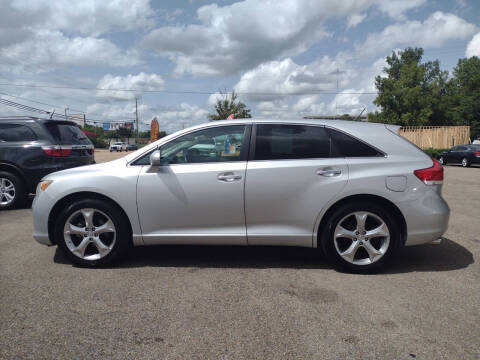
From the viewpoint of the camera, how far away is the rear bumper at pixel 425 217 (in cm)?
357

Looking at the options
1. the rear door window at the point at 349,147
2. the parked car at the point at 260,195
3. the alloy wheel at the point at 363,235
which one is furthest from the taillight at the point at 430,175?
the alloy wheel at the point at 363,235

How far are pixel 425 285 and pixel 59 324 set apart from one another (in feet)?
10.6

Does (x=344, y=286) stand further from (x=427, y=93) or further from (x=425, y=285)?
(x=427, y=93)

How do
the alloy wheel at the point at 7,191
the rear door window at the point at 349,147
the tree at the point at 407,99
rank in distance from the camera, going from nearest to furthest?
1. the rear door window at the point at 349,147
2. the alloy wheel at the point at 7,191
3. the tree at the point at 407,99

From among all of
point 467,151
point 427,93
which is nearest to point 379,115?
point 427,93

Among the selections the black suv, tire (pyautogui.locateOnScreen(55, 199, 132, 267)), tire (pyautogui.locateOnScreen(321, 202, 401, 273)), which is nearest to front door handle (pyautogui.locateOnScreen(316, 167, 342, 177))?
tire (pyautogui.locateOnScreen(321, 202, 401, 273))

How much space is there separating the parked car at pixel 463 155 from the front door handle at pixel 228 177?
19.9m

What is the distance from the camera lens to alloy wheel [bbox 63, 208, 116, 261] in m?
3.79

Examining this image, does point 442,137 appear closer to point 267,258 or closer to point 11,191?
point 267,258

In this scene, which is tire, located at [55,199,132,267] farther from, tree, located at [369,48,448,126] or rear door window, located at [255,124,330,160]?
tree, located at [369,48,448,126]

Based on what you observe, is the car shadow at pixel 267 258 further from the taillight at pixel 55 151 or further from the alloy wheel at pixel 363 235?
the taillight at pixel 55 151

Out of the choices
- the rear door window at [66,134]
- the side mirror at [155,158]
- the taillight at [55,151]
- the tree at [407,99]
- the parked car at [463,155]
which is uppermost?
the tree at [407,99]

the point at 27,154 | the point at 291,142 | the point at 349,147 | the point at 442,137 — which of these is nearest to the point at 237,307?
the point at 291,142

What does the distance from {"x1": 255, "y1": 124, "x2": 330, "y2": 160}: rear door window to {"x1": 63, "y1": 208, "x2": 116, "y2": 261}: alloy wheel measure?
5.88 feet
